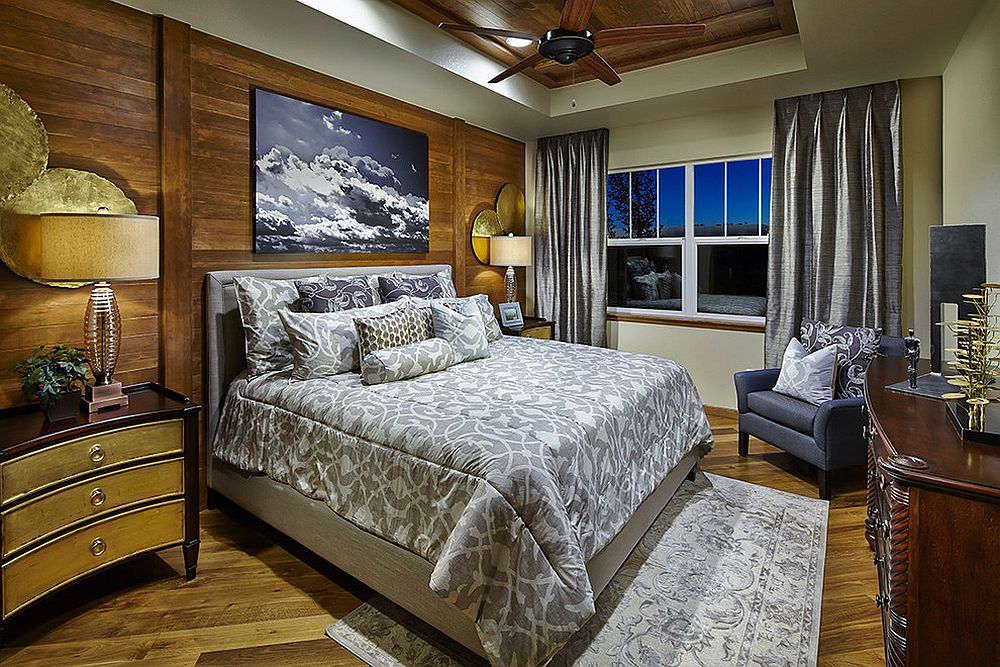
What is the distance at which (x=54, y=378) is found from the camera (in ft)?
7.49

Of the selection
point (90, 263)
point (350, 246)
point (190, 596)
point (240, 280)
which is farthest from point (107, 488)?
point (350, 246)

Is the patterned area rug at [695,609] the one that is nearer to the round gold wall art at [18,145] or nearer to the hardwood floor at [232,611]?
the hardwood floor at [232,611]

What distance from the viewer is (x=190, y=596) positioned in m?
2.35

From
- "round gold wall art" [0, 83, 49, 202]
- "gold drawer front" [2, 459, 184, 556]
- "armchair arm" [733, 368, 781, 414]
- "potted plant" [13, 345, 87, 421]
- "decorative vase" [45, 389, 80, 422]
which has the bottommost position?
→ "gold drawer front" [2, 459, 184, 556]

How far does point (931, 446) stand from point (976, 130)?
2.39m

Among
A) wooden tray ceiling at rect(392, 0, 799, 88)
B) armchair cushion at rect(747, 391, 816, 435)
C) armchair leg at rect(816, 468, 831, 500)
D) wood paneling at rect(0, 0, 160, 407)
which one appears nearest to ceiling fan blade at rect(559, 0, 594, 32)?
wooden tray ceiling at rect(392, 0, 799, 88)

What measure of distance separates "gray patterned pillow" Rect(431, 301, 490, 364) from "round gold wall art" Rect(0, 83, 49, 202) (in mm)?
1917

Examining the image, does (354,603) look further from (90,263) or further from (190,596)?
(90,263)

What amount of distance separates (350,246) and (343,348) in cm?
124

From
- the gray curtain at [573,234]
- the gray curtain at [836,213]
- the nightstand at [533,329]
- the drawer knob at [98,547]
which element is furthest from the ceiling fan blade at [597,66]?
the drawer knob at [98,547]

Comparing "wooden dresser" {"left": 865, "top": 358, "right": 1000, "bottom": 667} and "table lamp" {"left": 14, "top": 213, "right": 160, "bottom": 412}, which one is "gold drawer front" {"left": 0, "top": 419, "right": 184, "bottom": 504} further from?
"wooden dresser" {"left": 865, "top": 358, "right": 1000, "bottom": 667}

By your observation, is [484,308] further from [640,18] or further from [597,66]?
[640,18]

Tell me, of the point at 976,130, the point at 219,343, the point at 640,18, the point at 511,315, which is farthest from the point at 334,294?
the point at 976,130

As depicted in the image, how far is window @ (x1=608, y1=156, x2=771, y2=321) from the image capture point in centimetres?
485
